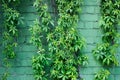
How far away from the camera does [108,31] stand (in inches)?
156

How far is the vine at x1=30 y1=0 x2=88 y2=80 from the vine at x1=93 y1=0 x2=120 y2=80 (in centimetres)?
24

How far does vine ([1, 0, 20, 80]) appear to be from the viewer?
383 cm

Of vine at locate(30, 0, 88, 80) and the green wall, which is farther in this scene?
the green wall

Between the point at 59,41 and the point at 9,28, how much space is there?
25.4 inches

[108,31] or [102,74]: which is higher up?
[108,31]

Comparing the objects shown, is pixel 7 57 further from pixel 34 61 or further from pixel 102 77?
pixel 102 77

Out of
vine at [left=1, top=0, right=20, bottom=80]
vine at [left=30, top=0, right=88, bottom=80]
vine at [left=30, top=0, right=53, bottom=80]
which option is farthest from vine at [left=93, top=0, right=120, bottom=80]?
vine at [left=1, top=0, right=20, bottom=80]

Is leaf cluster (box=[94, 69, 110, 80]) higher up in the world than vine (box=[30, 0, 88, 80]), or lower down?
lower down

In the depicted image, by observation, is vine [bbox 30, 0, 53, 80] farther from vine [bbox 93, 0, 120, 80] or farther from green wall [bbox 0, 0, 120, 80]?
vine [bbox 93, 0, 120, 80]

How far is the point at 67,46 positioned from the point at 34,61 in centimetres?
45

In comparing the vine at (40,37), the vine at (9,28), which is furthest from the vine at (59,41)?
the vine at (9,28)

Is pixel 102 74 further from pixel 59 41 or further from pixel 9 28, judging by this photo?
pixel 9 28

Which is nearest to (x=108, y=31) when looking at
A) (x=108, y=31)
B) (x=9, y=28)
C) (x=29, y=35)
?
(x=108, y=31)

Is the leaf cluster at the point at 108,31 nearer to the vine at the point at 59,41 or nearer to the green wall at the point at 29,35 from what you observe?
the green wall at the point at 29,35
